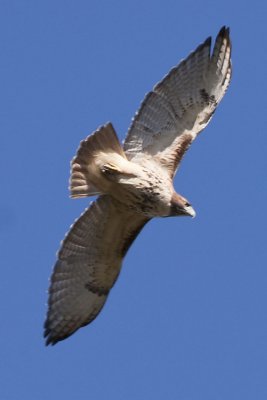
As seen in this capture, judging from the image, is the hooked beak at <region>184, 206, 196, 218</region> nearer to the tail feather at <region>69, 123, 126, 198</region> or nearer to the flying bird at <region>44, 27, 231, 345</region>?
the flying bird at <region>44, 27, 231, 345</region>

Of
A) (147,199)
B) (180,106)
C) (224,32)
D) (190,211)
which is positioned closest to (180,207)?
(190,211)

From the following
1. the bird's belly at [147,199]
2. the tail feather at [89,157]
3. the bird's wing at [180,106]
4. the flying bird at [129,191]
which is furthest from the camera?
the bird's wing at [180,106]

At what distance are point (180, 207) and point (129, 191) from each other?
0.58 metres

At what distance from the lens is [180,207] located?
1084cm

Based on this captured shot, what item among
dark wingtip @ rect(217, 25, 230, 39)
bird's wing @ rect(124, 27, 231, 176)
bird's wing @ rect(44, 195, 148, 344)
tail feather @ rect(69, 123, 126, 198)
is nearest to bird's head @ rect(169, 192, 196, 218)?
bird's wing @ rect(124, 27, 231, 176)

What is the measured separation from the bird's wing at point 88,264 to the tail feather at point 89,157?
448mm

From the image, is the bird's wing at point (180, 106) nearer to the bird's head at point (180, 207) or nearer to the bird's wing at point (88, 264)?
the bird's head at point (180, 207)

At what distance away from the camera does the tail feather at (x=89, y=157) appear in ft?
34.8

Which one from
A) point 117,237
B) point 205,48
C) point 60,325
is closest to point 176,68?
point 205,48

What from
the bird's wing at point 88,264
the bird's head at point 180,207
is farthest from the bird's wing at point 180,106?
the bird's wing at point 88,264

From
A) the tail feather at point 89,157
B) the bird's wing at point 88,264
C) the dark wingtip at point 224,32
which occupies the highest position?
the dark wingtip at point 224,32

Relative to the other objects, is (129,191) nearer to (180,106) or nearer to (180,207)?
(180,207)

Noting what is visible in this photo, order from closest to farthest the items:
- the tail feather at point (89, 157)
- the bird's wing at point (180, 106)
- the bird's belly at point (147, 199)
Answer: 1. the tail feather at point (89, 157)
2. the bird's belly at point (147, 199)
3. the bird's wing at point (180, 106)

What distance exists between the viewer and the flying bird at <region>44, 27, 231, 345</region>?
1106cm
